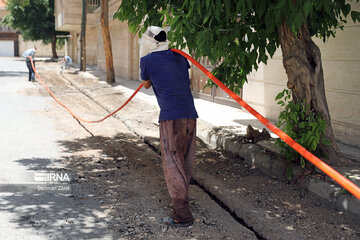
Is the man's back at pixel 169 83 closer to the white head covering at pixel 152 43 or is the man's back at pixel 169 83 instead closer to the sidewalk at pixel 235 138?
the white head covering at pixel 152 43

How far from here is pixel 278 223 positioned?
4.16 m

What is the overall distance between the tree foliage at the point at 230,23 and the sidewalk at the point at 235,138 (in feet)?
3.66

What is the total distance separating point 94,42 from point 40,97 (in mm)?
26844

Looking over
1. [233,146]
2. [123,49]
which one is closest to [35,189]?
[233,146]

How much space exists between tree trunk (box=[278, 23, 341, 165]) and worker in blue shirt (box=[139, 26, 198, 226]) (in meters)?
2.00

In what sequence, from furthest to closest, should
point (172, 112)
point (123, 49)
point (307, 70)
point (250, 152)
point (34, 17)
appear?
point (34, 17) < point (123, 49) < point (250, 152) < point (307, 70) < point (172, 112)

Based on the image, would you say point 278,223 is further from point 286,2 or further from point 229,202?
point 286,2

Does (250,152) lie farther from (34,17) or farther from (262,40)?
(34,17)

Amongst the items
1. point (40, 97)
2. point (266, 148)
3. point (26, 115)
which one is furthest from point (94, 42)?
point (266, 148)

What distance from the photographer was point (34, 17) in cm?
4741

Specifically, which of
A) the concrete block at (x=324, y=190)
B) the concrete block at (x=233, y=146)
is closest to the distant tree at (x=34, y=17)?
the concrete block at (x=233, y=146)

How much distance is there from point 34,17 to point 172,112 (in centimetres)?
4766

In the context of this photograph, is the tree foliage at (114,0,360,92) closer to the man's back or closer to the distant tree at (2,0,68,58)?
the man's back

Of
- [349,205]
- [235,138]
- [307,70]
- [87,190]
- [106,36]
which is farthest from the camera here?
[106,36]
